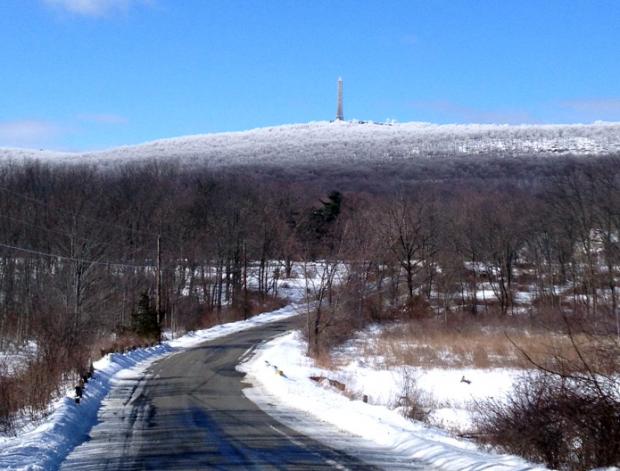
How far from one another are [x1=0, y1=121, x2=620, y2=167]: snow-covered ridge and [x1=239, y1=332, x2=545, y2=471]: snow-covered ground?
358 feet

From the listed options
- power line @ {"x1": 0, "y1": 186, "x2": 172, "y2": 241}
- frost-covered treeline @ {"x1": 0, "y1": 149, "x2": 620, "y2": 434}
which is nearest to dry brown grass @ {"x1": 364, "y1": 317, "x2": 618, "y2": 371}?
frost-covered treeline @ {"x1": 0, "y1": 149, "x2": 620, "y2": 434}

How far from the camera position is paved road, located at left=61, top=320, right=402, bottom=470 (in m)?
11.0

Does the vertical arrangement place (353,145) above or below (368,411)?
above

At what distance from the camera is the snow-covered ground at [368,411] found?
1075cm

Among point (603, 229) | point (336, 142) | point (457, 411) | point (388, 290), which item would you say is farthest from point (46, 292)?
point (336, 142)

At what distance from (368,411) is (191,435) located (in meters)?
4.06

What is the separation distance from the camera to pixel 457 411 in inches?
876

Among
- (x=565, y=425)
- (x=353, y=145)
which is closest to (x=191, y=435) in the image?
(x=565, y=425)

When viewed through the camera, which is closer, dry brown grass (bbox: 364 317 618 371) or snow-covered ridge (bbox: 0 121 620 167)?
dry brown grass (bbox: 364 317 618 371)

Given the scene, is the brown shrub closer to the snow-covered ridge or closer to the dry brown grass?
the dry brown grass

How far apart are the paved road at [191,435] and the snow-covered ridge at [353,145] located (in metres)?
119

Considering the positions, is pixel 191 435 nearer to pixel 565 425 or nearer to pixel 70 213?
pixel 565 425

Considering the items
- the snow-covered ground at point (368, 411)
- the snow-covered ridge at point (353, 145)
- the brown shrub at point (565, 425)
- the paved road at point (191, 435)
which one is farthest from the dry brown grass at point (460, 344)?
the snow-covered ridge at point (353, 145)

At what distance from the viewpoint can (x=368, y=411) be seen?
51.2 ft
